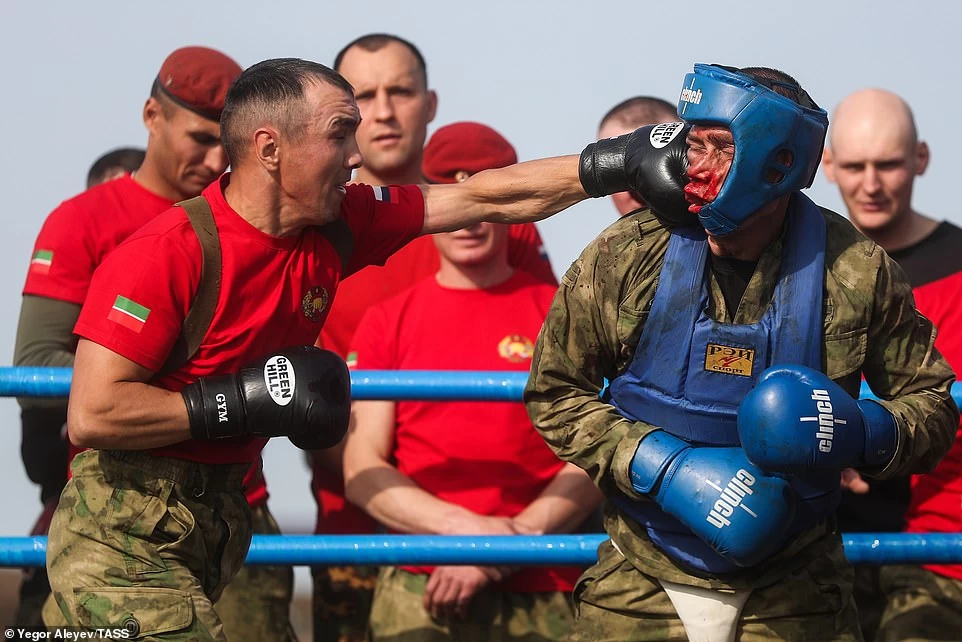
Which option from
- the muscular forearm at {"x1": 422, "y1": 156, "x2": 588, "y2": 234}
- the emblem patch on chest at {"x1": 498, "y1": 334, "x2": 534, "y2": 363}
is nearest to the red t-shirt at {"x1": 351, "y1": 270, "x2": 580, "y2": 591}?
the emblem patch on chest at {"x1": 498, "y1": 334, "x2": 534, "y2": 363}

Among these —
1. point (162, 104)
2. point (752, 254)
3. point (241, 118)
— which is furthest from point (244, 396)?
point (162, 104)

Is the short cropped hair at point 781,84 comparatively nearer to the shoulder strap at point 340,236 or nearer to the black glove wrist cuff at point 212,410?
the shoulder strap at point 340,236

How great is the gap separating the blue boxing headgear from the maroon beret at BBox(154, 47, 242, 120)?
2243 mm

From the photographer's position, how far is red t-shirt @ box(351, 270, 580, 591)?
174 inches

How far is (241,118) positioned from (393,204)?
1.56 ft

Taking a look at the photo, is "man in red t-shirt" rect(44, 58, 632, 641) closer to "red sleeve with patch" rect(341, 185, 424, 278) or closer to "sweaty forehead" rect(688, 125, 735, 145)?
"red sleeve with patch" rect(341, 185, 424, 278)

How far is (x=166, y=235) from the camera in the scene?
3.27m

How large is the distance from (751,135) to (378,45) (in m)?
2.57

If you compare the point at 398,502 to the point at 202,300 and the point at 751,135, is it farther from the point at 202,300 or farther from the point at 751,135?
the point at 751,135

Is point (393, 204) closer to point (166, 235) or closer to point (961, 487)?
point (166, 235)

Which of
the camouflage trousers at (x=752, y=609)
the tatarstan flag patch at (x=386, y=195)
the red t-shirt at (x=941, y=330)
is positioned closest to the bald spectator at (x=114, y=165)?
the tatarstan flag patch at (x=386, y=195)

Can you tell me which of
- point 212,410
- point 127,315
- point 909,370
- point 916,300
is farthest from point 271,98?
point 916,300

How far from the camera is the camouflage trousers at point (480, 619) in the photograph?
4297 mm

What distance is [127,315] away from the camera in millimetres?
3164
